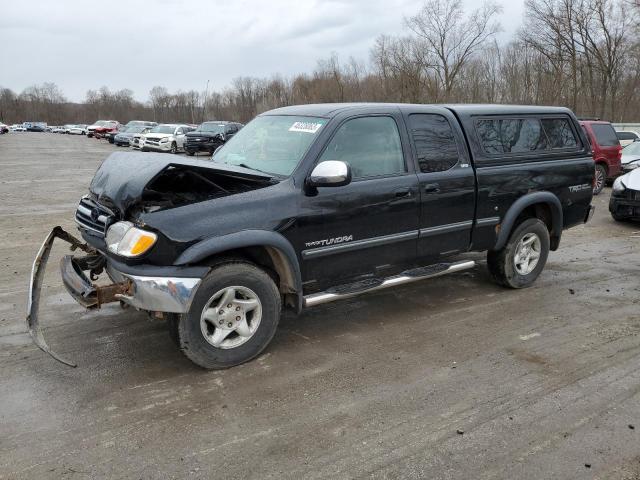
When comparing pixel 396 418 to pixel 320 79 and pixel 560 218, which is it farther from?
pixel 320 79

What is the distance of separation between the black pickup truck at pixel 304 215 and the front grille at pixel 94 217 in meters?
0.01

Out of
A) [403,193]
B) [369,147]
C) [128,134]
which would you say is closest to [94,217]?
[369,147]

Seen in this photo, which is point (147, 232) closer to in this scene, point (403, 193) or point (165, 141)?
point (403, 193)

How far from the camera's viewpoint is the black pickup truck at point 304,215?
3.80m

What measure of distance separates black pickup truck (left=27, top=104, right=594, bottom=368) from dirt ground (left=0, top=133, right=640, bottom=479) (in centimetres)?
43

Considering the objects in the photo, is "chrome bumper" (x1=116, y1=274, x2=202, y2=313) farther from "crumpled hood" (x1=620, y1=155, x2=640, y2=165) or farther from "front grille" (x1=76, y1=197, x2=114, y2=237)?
"crumpled hood" (x1=620, y1=155, x2=640, y2=165)

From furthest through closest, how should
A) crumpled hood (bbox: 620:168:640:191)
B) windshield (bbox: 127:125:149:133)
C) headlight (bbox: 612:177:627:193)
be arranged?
windshield (bbox: 127:125:149:133)
headlight (bbox: 612:177:627:193)
crumpled hood (bbox: 620:168:640:191)

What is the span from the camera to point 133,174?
3959 mm

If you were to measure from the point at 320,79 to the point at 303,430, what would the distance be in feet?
199

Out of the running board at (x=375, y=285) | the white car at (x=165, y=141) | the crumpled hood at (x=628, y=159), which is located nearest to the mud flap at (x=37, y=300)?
Result: the running board at (x=375, y=285)

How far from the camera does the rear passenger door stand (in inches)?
197

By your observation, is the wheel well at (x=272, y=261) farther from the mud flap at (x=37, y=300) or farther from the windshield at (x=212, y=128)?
the windshield at (x=212, y=128)

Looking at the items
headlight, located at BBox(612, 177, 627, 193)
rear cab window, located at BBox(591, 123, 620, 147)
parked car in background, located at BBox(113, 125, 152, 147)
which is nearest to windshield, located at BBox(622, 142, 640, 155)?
rear cab window, located at BBox(591, 123, 620, 147)

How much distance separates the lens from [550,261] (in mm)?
7387
